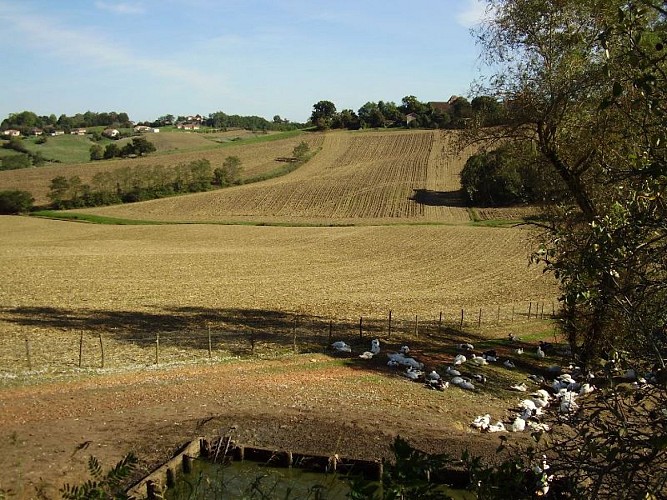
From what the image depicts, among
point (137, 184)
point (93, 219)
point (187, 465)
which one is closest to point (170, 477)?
point (187, 465)

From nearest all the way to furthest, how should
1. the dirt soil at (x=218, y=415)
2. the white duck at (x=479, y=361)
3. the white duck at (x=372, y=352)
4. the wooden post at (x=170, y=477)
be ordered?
Answer: 1. the wooden post at (x=170, y=477)
2. the dirt soil at (x=218, y=415)
3. the white duck at (x=479, y=361)
4. the white duck at (x=372, y=352)

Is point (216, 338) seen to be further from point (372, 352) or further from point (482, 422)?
point (482, 422)

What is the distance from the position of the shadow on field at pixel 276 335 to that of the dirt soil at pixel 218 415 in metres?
2.04

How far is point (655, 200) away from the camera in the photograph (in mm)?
6578

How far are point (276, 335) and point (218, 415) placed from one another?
30.9 feet

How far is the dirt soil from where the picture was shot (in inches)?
558

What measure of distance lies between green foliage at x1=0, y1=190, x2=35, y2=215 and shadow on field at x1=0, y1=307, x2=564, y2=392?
55.9 metres

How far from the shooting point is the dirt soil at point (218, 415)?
558 inches

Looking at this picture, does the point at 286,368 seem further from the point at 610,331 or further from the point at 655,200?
the point at 655,200

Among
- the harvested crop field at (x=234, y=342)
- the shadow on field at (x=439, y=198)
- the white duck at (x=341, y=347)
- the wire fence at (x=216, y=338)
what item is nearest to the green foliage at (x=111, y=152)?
the shadow on field at (x=439, y=198)

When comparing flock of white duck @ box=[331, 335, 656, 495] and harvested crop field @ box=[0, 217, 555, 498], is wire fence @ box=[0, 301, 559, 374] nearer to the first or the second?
harvested crop field @ box=[0, 217, 555, 498]

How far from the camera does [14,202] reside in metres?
80.9

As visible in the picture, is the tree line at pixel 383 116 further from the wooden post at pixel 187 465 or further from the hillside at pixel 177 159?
the wooden post at pixel 187 465

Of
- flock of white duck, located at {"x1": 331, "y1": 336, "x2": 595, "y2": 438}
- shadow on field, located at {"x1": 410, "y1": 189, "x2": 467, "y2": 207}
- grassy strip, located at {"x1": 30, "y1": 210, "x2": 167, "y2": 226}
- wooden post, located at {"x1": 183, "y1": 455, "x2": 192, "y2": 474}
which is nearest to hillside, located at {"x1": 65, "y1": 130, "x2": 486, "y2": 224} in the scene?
shadow on field, located at {"x1": 410, "y1": 189, "x2": 467, "y2": 207}
